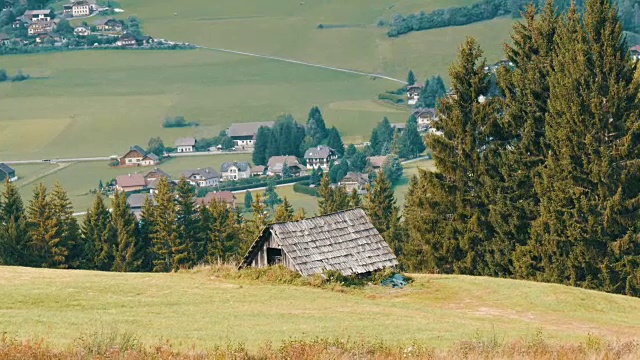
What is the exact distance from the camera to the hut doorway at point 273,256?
41438 mm

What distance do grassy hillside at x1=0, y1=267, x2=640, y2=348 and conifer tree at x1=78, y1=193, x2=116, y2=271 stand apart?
29169 mm

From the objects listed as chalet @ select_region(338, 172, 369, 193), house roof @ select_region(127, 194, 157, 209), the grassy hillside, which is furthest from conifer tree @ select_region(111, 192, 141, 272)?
chalet @ select_region(338, 172, 369, 193)

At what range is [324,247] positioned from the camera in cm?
4119

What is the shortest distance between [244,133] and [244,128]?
241cm

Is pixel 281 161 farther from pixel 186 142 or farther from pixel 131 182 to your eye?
pixel 131 182

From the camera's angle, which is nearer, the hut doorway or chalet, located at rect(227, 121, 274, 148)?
the hut doorway

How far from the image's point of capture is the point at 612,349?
81.3ft

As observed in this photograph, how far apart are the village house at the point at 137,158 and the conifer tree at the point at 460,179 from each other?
4395 inches

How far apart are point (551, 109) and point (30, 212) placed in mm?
33062

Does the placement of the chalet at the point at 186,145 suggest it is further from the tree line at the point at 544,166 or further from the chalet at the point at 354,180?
the tree line at the point at 544,166

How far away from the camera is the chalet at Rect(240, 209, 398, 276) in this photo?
40.4 m

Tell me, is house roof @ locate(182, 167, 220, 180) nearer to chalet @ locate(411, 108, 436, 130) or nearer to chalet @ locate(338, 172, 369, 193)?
chalet @ locate(338, 172, 369, 193)

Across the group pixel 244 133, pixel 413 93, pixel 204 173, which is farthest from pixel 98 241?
pixel 413 93

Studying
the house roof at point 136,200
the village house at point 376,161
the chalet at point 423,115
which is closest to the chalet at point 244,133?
the chalet at point 423,115
